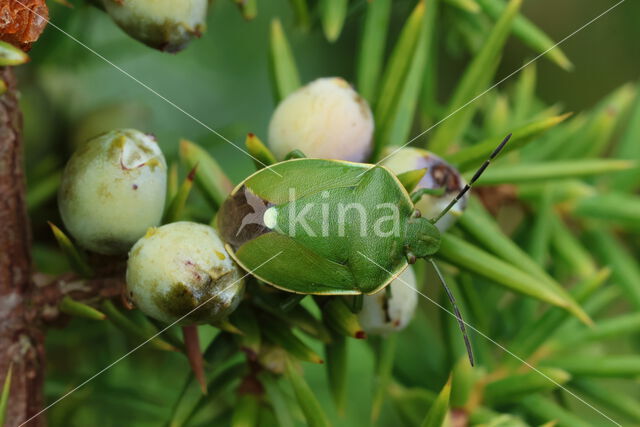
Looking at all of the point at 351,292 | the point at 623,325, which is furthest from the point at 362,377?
the point at 351,292

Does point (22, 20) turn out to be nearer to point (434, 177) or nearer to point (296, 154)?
point (296, 154)

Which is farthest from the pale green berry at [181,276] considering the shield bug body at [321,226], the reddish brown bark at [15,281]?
the reddish brown bark at [15,281]

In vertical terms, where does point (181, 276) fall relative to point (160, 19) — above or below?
below

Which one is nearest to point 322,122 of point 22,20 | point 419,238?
point 419,238

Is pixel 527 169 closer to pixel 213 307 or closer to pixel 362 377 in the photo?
pixel 213 307

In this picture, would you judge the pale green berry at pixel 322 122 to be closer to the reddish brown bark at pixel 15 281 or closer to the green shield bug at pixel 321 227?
the green shield bug at pixel 321 227

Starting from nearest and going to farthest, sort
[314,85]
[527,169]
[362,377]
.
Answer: [314,85], [527,169], [362,377]

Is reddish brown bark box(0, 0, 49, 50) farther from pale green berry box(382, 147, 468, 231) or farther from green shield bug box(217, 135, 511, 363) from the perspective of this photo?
pale green berry box(382, 147, 468, 231)
